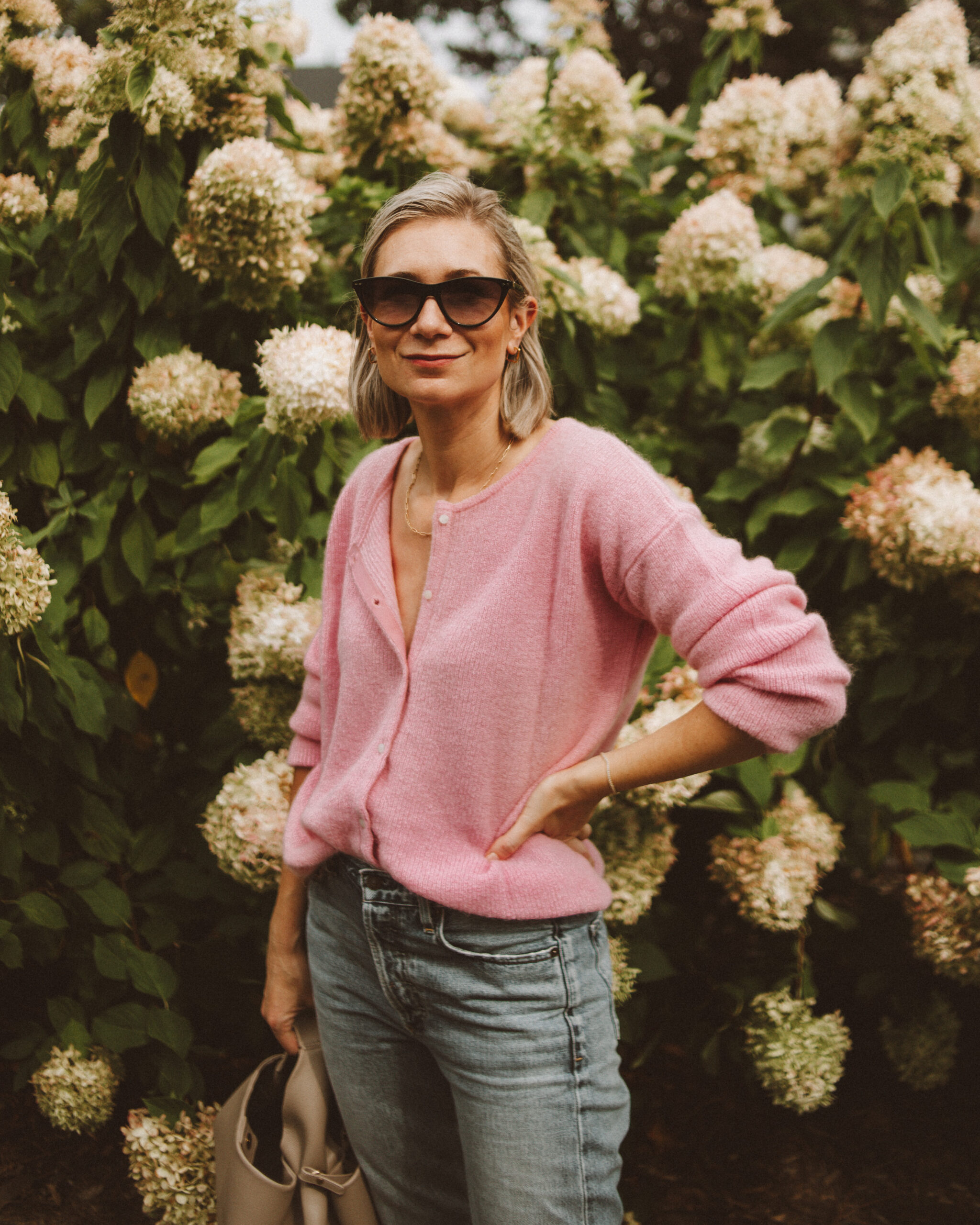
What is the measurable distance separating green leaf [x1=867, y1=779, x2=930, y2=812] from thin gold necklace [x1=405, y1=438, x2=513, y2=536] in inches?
56.3

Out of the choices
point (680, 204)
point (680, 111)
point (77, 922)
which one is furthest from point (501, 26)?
point (77, 922)

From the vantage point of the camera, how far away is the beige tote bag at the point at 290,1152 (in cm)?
153

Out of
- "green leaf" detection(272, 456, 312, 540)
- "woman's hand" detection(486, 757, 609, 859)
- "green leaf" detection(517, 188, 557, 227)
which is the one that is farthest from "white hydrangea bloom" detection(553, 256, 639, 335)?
"woman's hand" detection(486, 757, 609, 859)

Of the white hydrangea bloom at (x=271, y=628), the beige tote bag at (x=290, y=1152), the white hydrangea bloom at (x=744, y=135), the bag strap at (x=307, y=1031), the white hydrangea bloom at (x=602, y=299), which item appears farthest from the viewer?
the white hydrangea bloom at (x=744, y=135)

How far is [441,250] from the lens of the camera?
1.28 m

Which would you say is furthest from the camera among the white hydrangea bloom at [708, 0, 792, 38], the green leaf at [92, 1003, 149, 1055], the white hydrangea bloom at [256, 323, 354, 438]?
the white hydrangea bloom at [708, 0, 792, 38]

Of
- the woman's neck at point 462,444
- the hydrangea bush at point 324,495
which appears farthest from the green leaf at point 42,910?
the woman's neck at point 462,444

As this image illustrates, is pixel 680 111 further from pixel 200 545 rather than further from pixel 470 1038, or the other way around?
pixel 470 1038

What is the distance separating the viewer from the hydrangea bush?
2014mm

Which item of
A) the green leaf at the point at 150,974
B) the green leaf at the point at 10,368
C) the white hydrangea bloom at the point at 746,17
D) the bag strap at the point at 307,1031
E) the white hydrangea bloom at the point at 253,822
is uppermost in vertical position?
the white hydrangea bloom at the point at 746,17

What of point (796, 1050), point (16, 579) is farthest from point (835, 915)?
point (16, 579)

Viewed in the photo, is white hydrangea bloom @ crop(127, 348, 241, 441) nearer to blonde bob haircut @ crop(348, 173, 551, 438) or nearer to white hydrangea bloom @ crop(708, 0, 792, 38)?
blonde bob haircut @ crop(348, 173, 551, 438)

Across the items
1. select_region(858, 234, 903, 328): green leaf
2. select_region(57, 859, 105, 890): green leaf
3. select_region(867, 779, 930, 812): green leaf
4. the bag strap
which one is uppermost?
select_region(858, 234, 903, 328): green leaf

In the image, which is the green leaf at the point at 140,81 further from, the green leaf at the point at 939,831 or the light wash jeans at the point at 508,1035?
the green leaf at the point at 939,831
